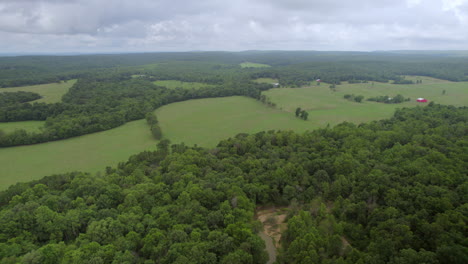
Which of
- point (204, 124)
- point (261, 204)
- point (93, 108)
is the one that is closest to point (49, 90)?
point (93, 108)

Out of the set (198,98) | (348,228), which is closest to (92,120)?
(198,98)

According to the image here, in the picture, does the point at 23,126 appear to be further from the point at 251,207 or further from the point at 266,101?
the point at 266,101

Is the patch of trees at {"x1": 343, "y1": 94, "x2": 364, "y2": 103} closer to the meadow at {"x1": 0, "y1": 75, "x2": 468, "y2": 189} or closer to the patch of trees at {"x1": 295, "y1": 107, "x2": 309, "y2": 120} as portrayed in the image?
the meadow at {"x1": 0, "y1": 75, "x2": 468, "y2": 189}

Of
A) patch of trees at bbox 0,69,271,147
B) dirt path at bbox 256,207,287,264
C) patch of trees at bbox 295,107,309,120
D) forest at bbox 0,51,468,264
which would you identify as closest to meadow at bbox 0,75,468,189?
patch of trees at bbox 295,107,309,120

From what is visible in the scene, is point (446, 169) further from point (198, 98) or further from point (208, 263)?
point (198, 98)

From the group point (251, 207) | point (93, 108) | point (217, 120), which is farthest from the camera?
point (93, 108)

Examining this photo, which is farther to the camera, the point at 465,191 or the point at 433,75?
the point at 433,75
